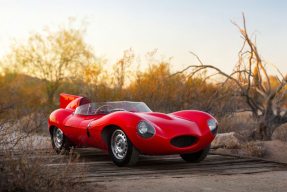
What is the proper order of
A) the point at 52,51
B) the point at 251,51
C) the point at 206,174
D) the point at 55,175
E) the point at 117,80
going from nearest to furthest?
1. the point at 55,175
2. the point at 206,174
3. the point at 251,51
4. the point at 117,80
5. the point at 52,51

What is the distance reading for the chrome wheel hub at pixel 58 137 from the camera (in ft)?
25.1

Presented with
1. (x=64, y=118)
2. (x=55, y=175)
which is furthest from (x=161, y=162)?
(x=55, y=175)

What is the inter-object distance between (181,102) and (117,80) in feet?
10.4

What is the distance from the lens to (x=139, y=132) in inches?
214

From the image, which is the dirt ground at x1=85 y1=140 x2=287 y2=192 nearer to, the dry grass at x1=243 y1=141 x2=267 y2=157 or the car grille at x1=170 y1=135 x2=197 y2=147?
→ the car grille at x1=170 y1=135 x2=197 y2=147

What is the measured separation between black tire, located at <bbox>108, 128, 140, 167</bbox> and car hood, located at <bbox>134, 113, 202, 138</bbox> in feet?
1.69

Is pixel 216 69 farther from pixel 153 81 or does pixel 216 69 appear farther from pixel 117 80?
pixel 117 80

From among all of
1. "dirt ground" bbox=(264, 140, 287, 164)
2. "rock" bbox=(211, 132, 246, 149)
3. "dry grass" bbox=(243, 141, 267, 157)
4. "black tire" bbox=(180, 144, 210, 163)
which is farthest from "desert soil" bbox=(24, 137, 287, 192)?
"rock" bbox=(211, 132, 246, 149)

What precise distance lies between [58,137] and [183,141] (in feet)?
11.3

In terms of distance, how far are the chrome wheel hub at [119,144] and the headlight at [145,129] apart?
0.38 meters

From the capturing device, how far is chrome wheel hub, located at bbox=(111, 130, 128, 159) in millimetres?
5730

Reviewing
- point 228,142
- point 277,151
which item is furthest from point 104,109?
point 277,151

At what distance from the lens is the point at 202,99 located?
1520 centimetres

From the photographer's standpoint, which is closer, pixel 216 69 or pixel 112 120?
pixel 112 120
